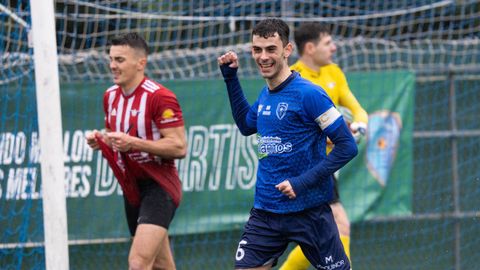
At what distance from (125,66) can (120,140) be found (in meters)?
0.67

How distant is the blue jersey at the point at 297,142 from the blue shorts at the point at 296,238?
7 centimetres

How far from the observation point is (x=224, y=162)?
27.9 feet

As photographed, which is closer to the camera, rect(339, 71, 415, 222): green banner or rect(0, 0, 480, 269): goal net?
rect(0, 0, 480, 269): goal net

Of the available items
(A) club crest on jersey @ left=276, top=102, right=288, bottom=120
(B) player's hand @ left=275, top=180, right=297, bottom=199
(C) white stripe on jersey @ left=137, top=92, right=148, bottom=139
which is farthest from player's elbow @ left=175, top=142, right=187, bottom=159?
(B) player's hand @ left=275, top=180, right=297, bottom=199

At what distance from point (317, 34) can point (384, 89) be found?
1799 mm

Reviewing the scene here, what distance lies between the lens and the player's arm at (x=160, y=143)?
19.6 feet

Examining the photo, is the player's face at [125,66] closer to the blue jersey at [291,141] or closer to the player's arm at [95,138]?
the player's arm at [95,138]

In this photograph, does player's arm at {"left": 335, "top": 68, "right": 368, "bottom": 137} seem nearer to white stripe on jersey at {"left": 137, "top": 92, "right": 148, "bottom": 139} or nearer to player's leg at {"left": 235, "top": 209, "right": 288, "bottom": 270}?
white stripe on jersey at {"left": 137, "top": 92, "right": 148, "bottom": 139}

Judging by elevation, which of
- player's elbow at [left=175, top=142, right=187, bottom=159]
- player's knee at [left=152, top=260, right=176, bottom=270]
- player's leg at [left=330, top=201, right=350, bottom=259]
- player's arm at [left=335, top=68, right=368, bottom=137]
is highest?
player's arm at [left=335, top=68, right=368, bottom=137]

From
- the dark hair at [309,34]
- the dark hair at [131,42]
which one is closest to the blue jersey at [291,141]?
the dark hair at [131,42]

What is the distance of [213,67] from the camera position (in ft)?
30.1

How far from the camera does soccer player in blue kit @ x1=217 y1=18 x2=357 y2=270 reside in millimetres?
5180

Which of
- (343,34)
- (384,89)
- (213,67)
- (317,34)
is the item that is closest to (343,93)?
(317,34)

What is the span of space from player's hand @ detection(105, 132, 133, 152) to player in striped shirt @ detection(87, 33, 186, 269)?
0.51ft
